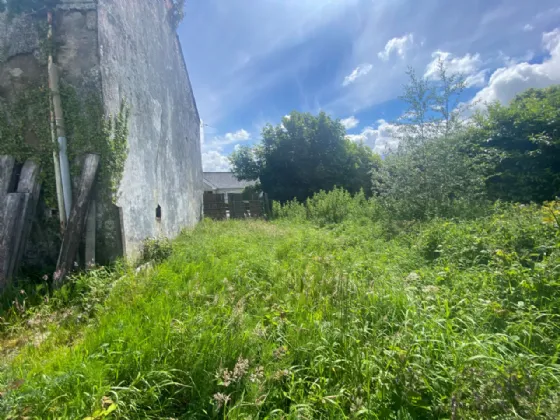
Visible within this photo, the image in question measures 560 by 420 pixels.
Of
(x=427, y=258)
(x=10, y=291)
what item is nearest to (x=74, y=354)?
(x=10, y=291)

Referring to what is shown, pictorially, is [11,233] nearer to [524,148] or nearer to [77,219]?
[77,219]

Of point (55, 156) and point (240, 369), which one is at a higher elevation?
point (55, 156)

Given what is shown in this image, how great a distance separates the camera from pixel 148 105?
504 centimetres

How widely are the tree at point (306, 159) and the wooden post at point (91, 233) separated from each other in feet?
44.6

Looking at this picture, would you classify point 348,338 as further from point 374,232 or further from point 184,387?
point 374,232

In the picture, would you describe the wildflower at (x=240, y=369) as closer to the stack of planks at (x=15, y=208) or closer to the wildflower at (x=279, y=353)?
the wildflower at (x=279, y=353)

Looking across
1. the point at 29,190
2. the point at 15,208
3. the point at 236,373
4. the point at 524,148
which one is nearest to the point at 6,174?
the point at 29,190

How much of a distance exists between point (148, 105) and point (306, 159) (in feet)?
41.6

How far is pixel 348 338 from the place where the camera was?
1871 millimetres

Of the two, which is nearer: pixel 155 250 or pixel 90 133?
pixel 90 133

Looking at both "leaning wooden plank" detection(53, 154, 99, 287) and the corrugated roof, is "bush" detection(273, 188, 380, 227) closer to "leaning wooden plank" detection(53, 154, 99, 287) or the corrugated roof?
"leaning wooden plank" detection(53, 154, 99, 287)

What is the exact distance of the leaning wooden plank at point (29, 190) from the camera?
3.38 meters

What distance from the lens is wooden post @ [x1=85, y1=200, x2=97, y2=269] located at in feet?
11.3

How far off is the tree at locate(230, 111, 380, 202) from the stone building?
10.5 metres
